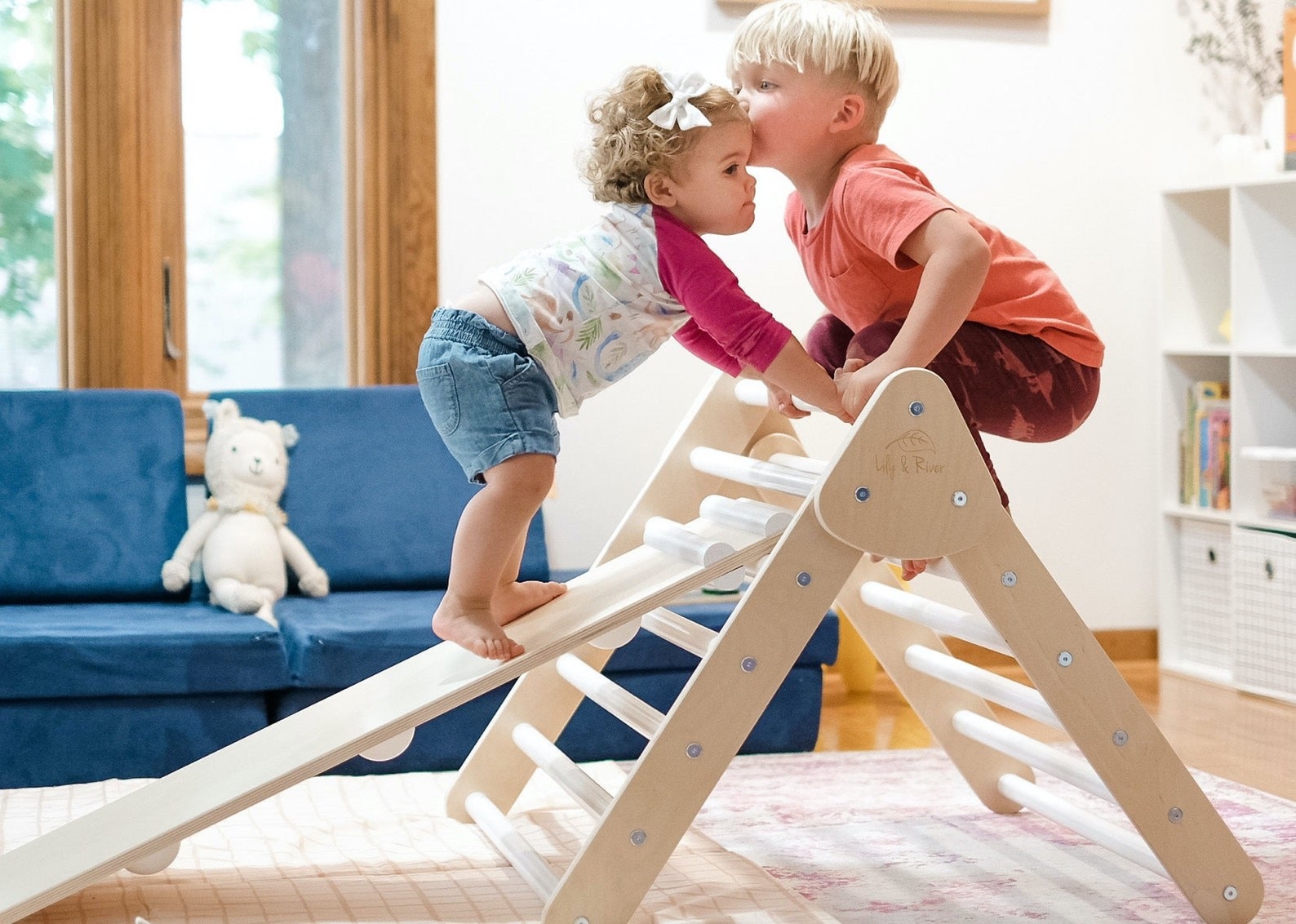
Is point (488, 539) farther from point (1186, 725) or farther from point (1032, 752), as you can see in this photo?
point (1186, 725)

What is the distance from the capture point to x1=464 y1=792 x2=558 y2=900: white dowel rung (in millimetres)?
1734

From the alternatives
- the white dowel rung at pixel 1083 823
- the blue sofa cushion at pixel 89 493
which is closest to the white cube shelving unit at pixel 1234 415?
the white dowel rung at pixel 1083 823

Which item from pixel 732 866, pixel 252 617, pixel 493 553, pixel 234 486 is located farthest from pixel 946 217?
pixel 234 486

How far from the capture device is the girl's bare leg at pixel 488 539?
1783 millimetres

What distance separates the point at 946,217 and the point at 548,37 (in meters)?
1.78

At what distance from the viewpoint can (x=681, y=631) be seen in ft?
6.38

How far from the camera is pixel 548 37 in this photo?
319 centimetres

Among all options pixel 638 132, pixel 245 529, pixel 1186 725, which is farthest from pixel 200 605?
pixel 1186 725

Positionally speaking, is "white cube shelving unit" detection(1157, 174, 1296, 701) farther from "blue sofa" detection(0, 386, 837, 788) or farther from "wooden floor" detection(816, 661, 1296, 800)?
"blue sofa" detection(0, 386, 837, 788)

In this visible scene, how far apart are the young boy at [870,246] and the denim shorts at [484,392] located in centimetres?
38

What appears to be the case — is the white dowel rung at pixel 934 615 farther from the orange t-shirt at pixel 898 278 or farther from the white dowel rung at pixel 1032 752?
the orange t-shirt at pixel 898 278

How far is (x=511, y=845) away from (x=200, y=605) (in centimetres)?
109

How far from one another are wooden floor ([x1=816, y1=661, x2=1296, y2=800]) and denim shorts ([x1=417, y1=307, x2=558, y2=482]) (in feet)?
4.02

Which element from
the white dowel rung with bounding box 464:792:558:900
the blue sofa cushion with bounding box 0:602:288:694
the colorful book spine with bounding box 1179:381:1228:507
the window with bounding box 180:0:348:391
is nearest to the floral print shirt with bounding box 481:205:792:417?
the white dowel rung with bounding box 464:792:558:900
